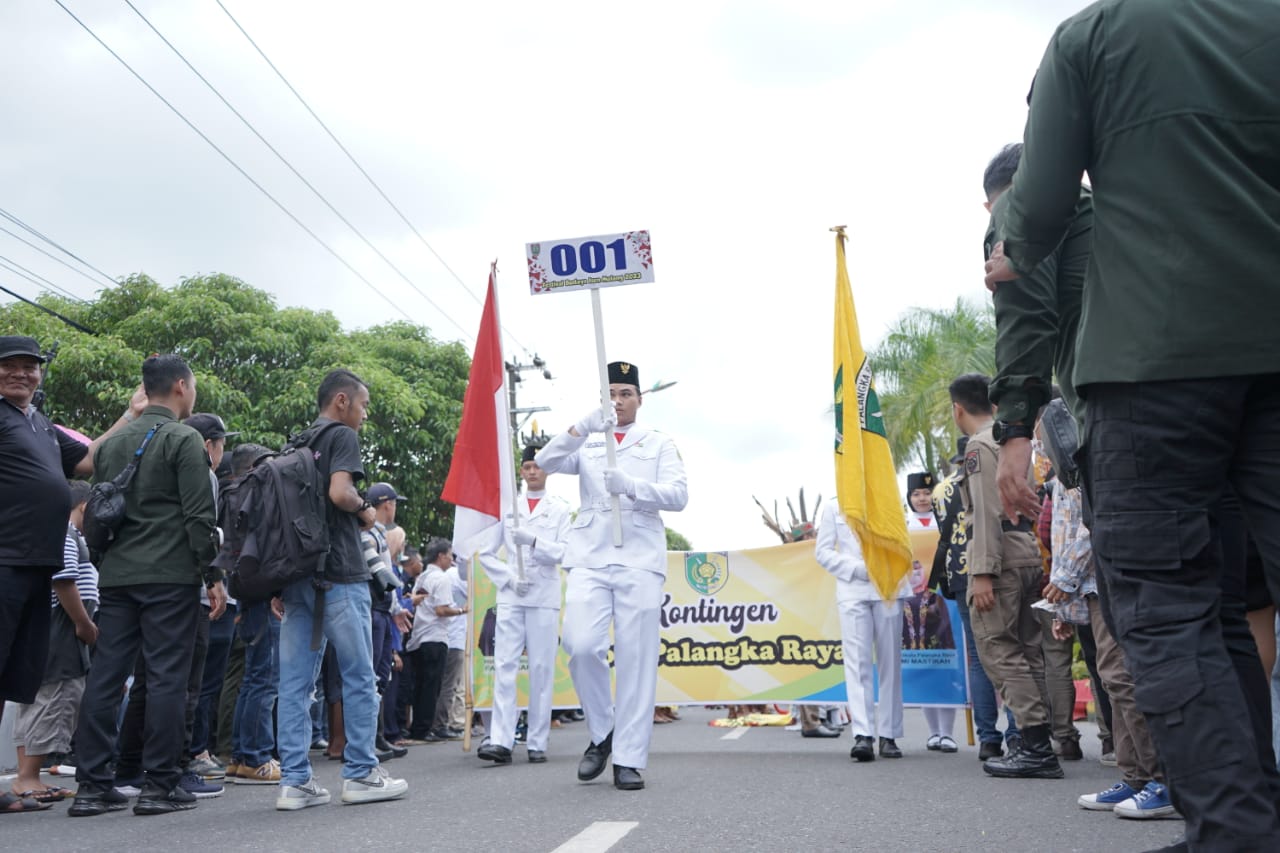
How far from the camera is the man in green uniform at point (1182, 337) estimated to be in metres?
2.58

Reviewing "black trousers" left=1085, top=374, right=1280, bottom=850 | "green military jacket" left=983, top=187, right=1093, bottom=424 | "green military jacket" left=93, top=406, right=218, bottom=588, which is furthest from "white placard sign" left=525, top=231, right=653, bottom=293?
"black trousers" left=1085, top=374, right=1280, bottom=850

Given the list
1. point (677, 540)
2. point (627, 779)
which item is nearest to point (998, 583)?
point (627, 779)

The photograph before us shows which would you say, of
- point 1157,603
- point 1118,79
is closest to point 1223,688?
point 1157,603

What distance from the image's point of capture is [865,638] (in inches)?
347

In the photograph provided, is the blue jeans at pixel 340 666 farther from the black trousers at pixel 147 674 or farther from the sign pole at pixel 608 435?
the sign pole at pixel 608 435

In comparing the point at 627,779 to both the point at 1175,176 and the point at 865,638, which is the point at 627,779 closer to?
the point at 865,638

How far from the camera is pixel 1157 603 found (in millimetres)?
2619

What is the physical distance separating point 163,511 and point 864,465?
509 cm

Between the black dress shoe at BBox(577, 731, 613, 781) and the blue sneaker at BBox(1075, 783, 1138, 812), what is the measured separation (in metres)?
2.71

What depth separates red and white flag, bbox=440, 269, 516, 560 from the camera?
28.3 ft

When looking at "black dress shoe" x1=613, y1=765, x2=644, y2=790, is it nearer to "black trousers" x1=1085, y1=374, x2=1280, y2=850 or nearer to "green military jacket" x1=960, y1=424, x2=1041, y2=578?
"green military jacket" x1=960, y1=424, x2=1041, y2=578

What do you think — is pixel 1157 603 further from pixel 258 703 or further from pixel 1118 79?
pixel 258 703

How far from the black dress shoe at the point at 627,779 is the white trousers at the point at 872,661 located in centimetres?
226

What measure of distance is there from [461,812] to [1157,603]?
393cm
